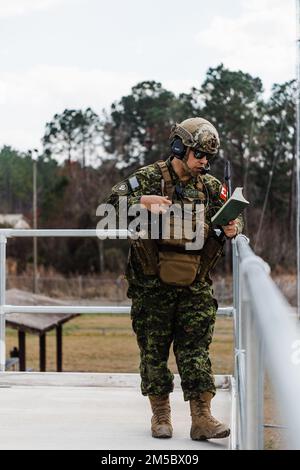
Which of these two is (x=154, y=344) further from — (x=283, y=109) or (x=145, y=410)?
(x=283, y=109)

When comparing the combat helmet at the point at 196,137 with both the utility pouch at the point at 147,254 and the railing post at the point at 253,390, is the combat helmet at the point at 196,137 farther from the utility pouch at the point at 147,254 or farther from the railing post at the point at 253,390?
the railing post at the point at 253,390

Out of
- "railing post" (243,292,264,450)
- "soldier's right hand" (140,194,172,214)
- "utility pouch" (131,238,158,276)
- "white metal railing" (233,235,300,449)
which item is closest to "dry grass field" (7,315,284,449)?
"utility pouch" (131,238,158,276)

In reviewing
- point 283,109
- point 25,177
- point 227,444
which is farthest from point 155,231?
point 25,177

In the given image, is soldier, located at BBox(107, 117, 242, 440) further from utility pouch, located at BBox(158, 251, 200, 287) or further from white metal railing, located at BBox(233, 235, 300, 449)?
white metal railing, located at BBox(233, 235, 300, 449)

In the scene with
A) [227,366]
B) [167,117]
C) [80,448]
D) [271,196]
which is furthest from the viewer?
[167,117]

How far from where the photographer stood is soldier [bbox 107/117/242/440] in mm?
3275

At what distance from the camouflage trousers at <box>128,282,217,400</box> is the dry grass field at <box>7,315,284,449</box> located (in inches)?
797

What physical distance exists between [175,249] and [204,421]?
639 mm

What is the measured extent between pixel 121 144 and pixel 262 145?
7979 mm

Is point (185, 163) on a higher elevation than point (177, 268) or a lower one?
higher

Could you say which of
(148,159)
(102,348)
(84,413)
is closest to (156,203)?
(84,413)

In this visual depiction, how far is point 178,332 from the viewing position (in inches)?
134

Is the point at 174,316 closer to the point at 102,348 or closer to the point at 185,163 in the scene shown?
the point at 185,163

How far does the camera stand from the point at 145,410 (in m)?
4.14
